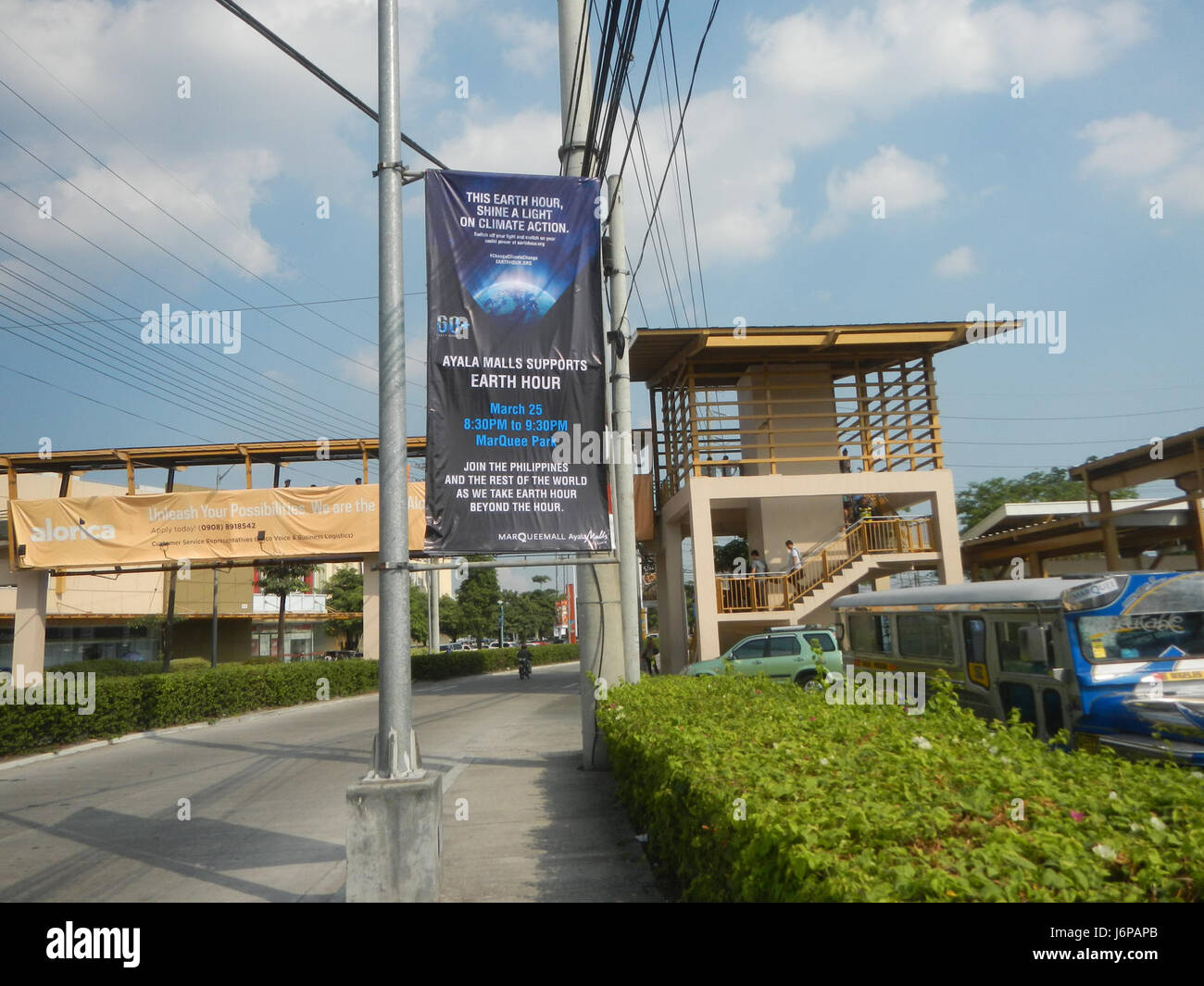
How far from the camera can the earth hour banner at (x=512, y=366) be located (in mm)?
6859

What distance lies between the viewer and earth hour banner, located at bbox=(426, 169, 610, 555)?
6.86 metres

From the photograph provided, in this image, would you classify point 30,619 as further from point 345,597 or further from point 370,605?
point 345,597

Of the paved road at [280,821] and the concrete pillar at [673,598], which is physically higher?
the concrete pillar at [673,598]

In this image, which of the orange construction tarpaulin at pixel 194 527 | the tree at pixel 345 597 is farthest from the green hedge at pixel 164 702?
the tree at pixel 345 597

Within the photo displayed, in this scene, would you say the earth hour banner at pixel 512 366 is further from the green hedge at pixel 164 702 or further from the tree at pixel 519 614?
the tree at pixel 519 614

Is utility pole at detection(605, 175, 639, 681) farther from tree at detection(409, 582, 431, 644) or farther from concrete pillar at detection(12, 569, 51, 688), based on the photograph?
tree at detection(409, 582, 431, 644)

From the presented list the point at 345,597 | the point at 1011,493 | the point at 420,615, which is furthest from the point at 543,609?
the point at 1011,493

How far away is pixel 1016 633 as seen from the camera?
8711mm

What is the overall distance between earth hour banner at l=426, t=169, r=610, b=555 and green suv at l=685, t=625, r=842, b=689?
36.2 feet

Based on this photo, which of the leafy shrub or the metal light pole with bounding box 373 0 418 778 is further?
the leafy shrub

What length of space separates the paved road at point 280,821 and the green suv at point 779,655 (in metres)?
3.58

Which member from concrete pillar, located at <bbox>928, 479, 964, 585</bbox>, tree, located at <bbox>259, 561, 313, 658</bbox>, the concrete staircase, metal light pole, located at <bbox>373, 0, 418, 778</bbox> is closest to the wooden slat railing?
the concrete staircase

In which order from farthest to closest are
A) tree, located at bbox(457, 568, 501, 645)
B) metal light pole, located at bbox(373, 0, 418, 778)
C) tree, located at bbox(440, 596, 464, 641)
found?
1. tree, located at bbox(457, 568, 501, 645)
2. tree, located at bbox(440, 596, 464, 641)
3. metal light pole, located at bbox(373, 0, 418, 778)

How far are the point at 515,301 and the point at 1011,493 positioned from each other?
6121cm
